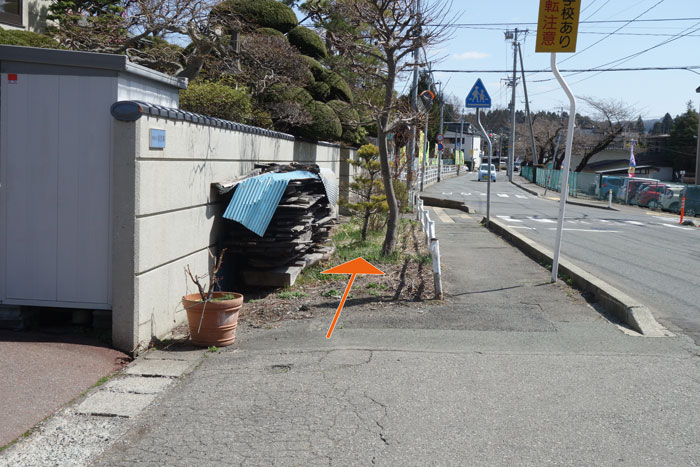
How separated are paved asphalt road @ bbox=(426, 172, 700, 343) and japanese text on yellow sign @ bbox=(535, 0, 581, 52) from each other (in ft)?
12.3

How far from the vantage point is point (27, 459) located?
152 inches

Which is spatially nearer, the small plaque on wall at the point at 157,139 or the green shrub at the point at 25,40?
the small plaque on wall at the point at 157,139

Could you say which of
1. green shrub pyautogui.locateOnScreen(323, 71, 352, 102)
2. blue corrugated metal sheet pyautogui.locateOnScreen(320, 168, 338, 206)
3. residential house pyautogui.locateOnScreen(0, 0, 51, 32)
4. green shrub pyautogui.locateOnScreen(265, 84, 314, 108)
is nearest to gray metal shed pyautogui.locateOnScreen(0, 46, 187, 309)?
blue corrugated metal sheet pyautogui.locateOnScreen(320, 168, 338, 206)

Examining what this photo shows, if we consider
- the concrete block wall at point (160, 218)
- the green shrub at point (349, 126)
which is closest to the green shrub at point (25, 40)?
the concrete block wall at point (160, 218)

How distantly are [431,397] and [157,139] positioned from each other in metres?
3.60

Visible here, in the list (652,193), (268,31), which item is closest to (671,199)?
(652,193)

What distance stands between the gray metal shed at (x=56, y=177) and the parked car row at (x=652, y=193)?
2903cm

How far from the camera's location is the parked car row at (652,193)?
3014 centimetres

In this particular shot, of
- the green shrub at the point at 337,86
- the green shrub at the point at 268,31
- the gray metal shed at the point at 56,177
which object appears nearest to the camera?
the gray metal shed at the point at 56,177

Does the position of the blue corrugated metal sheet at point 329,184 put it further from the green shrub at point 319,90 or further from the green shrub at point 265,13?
the green shrub at point 265,13

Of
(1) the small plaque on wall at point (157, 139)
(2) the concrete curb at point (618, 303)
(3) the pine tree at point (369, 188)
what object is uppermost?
(1) the small plaque on wall at point (157, 139)

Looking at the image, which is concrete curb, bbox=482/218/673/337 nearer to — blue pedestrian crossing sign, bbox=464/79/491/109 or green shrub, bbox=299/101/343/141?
blue pedestrian crossing sign, bbox=464/79/491/109

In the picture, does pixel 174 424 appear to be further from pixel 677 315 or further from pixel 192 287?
pixel 677 315

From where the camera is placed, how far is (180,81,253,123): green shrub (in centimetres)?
1079
